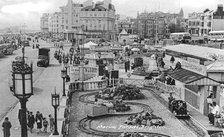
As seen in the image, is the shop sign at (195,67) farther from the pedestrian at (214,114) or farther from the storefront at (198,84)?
the pedestrian at (214,114)

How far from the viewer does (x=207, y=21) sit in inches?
3723

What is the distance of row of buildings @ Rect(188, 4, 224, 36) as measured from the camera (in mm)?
89125

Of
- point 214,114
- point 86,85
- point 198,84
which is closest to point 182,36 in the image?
point 86,85

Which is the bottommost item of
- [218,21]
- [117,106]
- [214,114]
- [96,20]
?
[117,106]

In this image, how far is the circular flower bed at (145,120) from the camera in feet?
56.0

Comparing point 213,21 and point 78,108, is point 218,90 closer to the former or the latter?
point 78,108

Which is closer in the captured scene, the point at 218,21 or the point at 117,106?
the point at 117,106

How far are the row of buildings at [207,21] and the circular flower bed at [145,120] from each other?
7524cm

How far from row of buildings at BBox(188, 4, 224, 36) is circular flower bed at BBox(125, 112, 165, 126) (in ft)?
247

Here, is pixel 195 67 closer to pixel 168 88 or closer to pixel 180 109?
pixel 180 109

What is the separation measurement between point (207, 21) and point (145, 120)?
270 ft

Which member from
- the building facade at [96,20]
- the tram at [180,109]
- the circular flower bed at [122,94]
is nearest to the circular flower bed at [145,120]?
the tram at [180,109]

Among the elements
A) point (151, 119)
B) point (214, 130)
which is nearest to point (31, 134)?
point (151, 119)

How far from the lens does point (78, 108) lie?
68.7 feet
